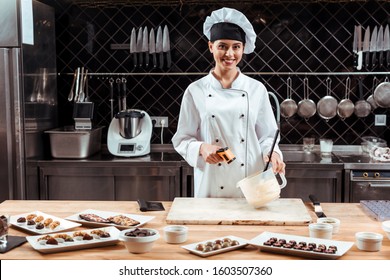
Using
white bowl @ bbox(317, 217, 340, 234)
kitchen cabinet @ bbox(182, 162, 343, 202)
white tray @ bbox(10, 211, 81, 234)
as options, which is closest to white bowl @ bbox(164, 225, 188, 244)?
white tray @ bbox(10, 211, 81, 234)

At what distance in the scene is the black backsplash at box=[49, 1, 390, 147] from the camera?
4480mm

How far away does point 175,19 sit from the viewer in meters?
4.54

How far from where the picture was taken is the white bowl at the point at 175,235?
1935 mm

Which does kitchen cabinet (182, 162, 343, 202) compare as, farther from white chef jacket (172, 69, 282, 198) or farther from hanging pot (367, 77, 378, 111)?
white chef jacket (172, 69, 282, 198)

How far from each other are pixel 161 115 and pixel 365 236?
294 centimetres

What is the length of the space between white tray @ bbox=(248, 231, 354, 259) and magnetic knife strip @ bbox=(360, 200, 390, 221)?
43 centimetres

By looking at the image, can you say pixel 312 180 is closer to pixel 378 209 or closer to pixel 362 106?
pixel 362 106

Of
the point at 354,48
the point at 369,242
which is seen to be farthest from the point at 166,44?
the point at 369,242

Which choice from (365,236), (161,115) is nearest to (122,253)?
(365,236)

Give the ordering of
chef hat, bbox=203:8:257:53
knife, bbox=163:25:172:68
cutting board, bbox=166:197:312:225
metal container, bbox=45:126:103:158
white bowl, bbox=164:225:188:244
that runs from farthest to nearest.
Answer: knife, bbox=163:25:172:68 < metal container, bbox=45:126:103:158 < chef hat, bbox=203:8:257:53 < cutting board, bbox=166:197:312:225 < white bowl, bbox=164:225:188:244

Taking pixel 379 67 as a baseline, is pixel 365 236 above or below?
below

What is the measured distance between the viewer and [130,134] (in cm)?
427
